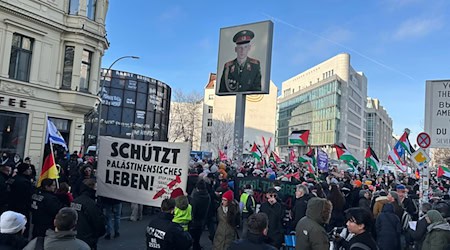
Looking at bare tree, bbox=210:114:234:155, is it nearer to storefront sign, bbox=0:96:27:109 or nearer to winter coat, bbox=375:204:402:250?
storefront sign, bbox=0:96:27:109

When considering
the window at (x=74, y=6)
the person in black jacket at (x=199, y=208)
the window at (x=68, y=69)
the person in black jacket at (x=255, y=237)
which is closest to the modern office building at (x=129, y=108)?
the window at (x=74, y=6)

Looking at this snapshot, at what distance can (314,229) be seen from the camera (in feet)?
15.4

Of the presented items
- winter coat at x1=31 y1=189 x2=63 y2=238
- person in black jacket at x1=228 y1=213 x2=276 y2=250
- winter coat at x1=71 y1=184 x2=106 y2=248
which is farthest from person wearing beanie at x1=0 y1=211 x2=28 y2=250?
winter coat at x1=31 y1=189 x2=63 y2=238

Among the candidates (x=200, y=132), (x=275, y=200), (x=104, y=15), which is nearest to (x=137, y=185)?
(x=275, y=200)

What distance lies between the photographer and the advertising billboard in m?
21.4

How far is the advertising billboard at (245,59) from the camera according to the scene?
21.4m

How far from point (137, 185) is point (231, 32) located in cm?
1725

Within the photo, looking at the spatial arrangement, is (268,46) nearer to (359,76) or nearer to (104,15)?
(104,15)

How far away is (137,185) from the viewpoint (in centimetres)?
735

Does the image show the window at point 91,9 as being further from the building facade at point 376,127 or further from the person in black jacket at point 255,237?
the building facade at point 376,127

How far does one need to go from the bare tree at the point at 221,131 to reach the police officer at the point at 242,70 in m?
52.7

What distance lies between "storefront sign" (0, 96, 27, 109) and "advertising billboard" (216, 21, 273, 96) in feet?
34.0

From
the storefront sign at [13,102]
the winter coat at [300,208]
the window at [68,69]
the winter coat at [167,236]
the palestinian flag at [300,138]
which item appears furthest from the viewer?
the window at [68,69]

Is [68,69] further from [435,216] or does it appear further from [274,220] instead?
[435,216]
